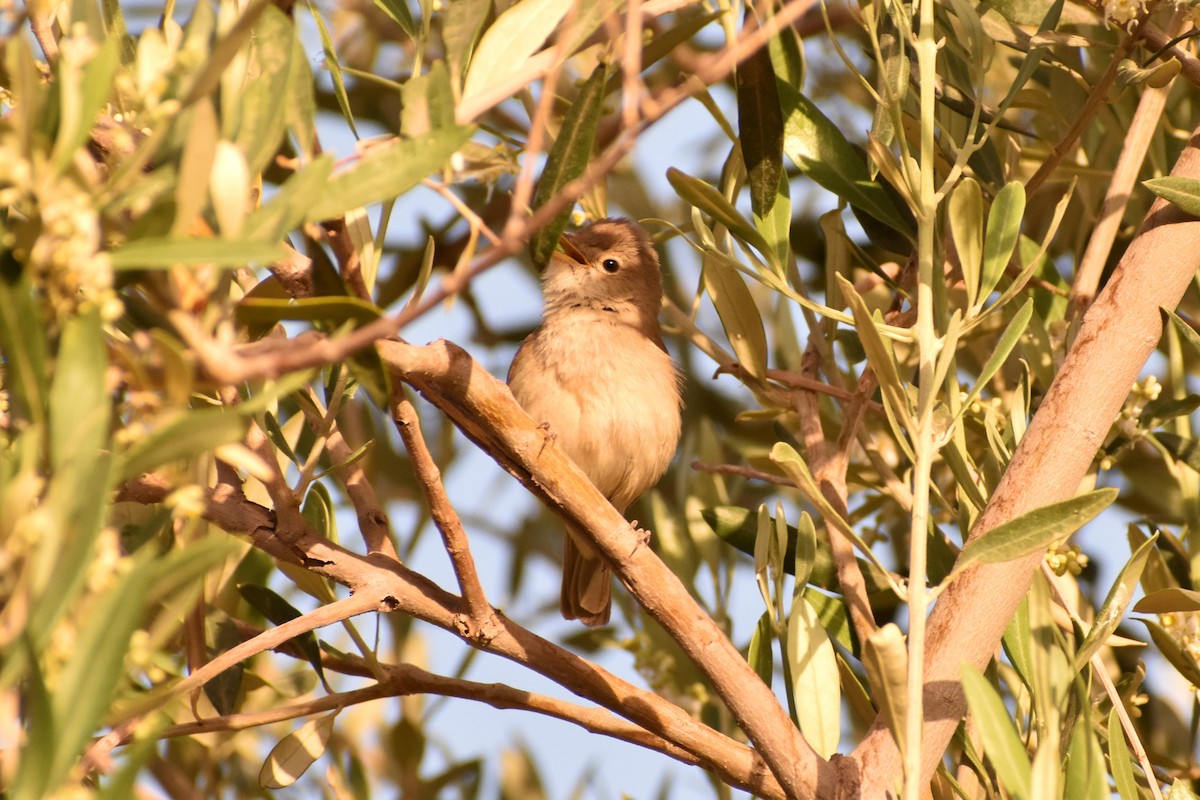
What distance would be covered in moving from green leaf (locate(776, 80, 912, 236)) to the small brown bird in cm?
217

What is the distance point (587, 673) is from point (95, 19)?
1.57 m

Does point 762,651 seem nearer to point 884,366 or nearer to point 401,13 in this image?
point 884,366

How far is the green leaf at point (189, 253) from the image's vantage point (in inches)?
54.1

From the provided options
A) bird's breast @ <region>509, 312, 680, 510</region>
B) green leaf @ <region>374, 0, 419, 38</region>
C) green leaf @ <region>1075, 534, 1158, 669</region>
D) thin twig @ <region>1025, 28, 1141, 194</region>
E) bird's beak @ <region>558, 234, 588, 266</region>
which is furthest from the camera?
bird's beak @ <region>558, 234, 588, 266</region>

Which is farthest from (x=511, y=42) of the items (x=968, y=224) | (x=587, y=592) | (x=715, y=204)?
(x=587, y=592)

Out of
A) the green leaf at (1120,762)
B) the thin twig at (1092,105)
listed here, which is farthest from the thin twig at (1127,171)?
the green leaf at (1120,762)

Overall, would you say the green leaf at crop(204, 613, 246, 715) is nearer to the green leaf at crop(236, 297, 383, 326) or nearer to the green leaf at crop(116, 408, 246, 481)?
the green leaf at crop(236, 297, 383, 326)

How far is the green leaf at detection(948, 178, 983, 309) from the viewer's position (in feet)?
8.57

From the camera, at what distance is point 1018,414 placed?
295cm

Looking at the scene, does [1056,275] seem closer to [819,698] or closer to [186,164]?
[819,698]

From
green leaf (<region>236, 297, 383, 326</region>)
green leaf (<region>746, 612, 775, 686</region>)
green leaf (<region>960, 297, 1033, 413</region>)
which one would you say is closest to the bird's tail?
green leaf (<region>746, 612, 775, 686</region>)

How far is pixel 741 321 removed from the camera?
3.52m

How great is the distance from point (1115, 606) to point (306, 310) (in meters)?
1.60

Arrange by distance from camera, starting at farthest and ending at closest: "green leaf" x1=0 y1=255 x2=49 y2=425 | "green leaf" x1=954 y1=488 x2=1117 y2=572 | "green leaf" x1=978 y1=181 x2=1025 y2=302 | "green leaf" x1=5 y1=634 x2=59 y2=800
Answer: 1. "green leaf" x1=978 y1=181 x2=1025 y2=302
2. "green leaf" x1=954 y1=488 x2=1117 y2=572
3. "green leaf" x1=0 y1=255 x2=49 y2=425
4. "green leaf" x1=5 y1=634 x2=59 y2=800
